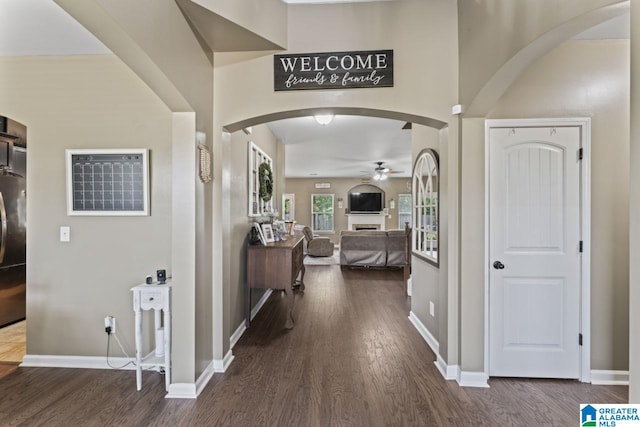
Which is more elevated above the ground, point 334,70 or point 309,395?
point 334,70

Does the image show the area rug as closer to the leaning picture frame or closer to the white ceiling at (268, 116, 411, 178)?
the white ceiling at (268, 116, 411, 178)

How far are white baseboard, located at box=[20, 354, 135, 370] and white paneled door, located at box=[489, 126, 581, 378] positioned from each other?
3.14 meters

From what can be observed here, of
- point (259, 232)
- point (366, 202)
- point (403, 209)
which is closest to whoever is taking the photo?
point (259, 232)

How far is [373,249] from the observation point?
6.58 metres

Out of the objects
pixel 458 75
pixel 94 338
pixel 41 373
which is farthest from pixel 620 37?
pixel 41 373

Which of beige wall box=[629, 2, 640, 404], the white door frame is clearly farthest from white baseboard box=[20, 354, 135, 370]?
beige wall box=[629, 2, 640, 404]

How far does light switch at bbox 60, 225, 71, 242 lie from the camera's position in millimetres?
2514

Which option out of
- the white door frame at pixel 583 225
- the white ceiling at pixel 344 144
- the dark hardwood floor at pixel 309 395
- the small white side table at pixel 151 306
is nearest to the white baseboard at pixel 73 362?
the dark hardwood floor at pixel 309 395

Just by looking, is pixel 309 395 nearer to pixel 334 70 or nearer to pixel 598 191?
pixel 334 70

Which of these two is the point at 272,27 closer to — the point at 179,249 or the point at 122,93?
the point at 122,93

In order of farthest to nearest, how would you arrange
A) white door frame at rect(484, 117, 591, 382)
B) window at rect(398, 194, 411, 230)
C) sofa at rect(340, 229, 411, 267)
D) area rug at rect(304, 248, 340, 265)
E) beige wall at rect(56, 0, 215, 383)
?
window at rect(398, 194, 411, 230) → area rug at rect(304, 248, 340, 265) → sofa at rect(340, 229, 411, 267) → white door frame at rect(484, 117, 591, 382) → beige wall at rect(56, 0, 215, 383)

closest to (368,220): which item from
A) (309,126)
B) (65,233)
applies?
(309,126)

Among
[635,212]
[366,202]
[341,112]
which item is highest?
[341,112]

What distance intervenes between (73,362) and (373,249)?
208 inches
